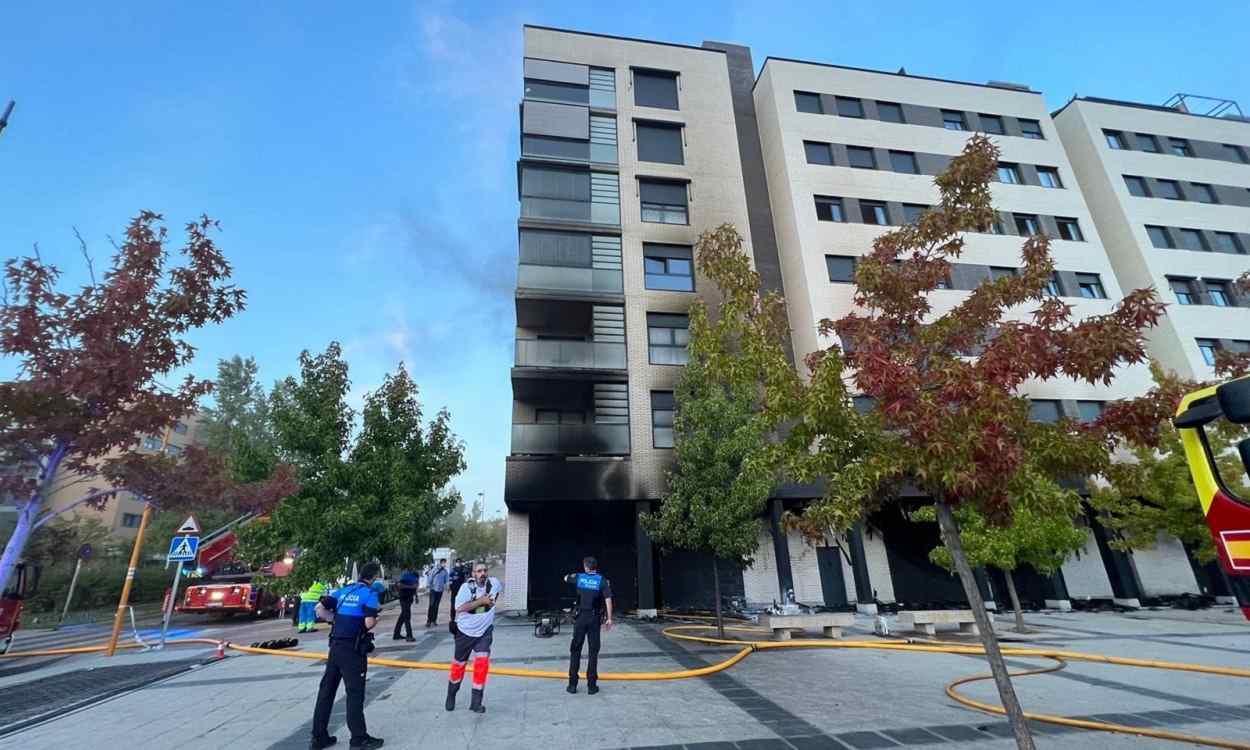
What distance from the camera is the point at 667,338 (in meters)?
19.1

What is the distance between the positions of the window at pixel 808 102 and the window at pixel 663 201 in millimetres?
7868

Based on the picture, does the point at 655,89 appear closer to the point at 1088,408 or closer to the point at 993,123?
the point at 993,123

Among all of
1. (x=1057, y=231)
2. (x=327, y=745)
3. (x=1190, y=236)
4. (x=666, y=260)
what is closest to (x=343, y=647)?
(x=327, y=745)

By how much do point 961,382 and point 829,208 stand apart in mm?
19714

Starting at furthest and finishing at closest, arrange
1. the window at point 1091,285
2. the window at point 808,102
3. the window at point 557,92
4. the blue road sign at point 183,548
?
the window at point 808,102, the window at point 1091,285, the window at point 557,92, the blue road sign at point 183,548

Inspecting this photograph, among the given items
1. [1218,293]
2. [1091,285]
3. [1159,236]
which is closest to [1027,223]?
[1091,285]

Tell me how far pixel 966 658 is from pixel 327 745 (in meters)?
10.9

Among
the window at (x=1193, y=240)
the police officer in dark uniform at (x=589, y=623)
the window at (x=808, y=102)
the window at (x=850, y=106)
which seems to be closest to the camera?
the police officer in dark uniform at (x=589, y=623)

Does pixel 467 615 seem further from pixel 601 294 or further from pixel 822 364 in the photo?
pixel 601 294

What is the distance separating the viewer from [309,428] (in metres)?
→ 13.8

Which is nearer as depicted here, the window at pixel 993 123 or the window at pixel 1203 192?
the window at pixel 993 123

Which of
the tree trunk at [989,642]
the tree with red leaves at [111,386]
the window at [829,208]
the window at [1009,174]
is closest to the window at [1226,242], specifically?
the window at [1009,174]

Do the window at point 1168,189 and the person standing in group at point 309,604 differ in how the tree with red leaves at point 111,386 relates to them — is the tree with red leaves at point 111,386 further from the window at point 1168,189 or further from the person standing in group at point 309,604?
the window at point 1168,189

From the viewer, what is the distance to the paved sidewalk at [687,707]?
544 cm
